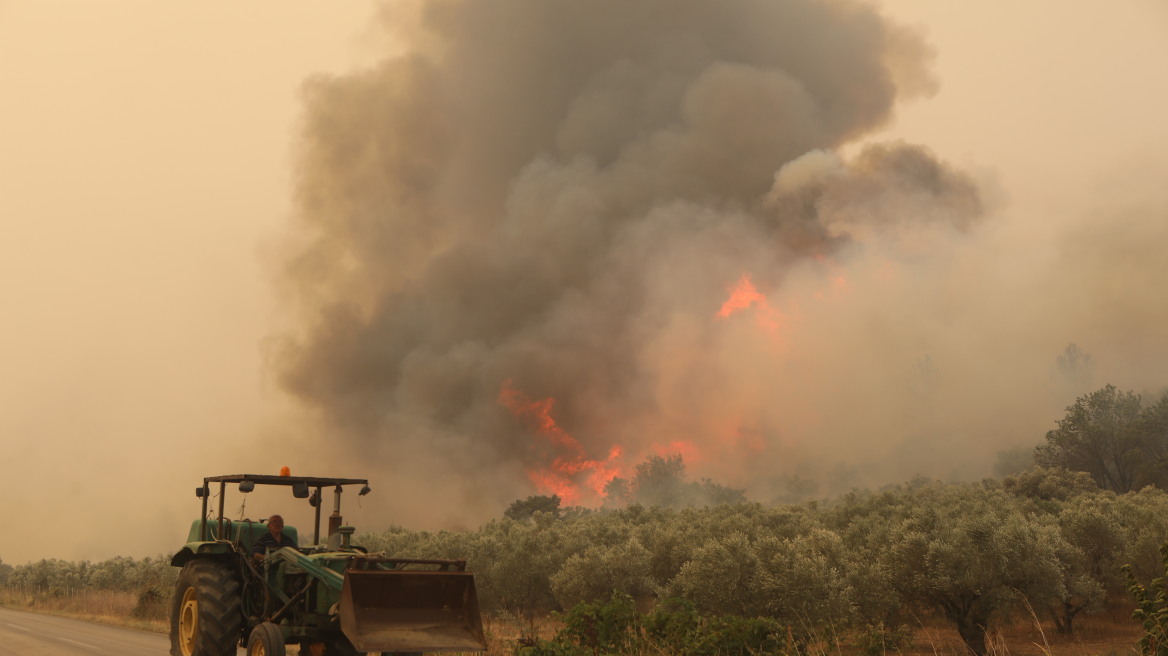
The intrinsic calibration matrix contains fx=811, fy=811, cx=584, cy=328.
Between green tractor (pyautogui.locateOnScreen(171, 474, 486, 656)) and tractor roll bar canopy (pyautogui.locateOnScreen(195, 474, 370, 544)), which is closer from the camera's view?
green tractor (pyautogui.locateOnScreen(171, 474, 486, 656))

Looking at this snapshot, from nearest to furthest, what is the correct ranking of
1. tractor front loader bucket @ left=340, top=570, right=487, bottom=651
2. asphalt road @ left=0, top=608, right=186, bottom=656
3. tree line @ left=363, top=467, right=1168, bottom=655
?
tractor front loader bucket @ left=340, top=570, right=487, bottom=651
asphalt road @ left=0, top=608, right=186, bottom=656
tree line @ left=363, top=467, right=1168, bottom=655

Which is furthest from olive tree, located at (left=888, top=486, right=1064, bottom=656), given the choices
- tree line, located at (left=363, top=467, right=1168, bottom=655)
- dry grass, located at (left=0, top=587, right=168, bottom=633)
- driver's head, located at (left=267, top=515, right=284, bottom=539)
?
dry grass, located at (left=0, top=587, right=168, bottom=633)

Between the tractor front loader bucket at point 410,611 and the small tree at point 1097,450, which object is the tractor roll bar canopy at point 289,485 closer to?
the tractor front loader bucket at point 410,611

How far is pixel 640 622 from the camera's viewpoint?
13.9m

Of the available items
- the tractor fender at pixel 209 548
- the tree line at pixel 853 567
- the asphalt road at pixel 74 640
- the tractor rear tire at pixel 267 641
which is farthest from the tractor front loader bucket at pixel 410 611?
the asphalt road at pixel 74 640

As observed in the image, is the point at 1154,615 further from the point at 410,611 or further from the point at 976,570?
the point at 976,570

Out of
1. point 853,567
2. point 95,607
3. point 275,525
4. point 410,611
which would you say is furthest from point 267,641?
point 95,607

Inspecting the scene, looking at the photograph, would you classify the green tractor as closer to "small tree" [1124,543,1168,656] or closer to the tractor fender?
the tractor fender

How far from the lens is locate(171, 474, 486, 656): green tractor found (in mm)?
10633

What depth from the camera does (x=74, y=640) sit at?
20391mm

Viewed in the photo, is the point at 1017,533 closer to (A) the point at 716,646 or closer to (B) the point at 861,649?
(B) the point at 861,649

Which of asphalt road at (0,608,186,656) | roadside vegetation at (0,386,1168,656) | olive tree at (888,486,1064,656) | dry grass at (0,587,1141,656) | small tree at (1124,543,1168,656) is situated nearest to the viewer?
small tree at (1124,543,1168,656)

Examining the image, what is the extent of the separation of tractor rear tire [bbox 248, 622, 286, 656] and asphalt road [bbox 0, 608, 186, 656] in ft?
25.4

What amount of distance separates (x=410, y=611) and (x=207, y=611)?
3.33 meters
